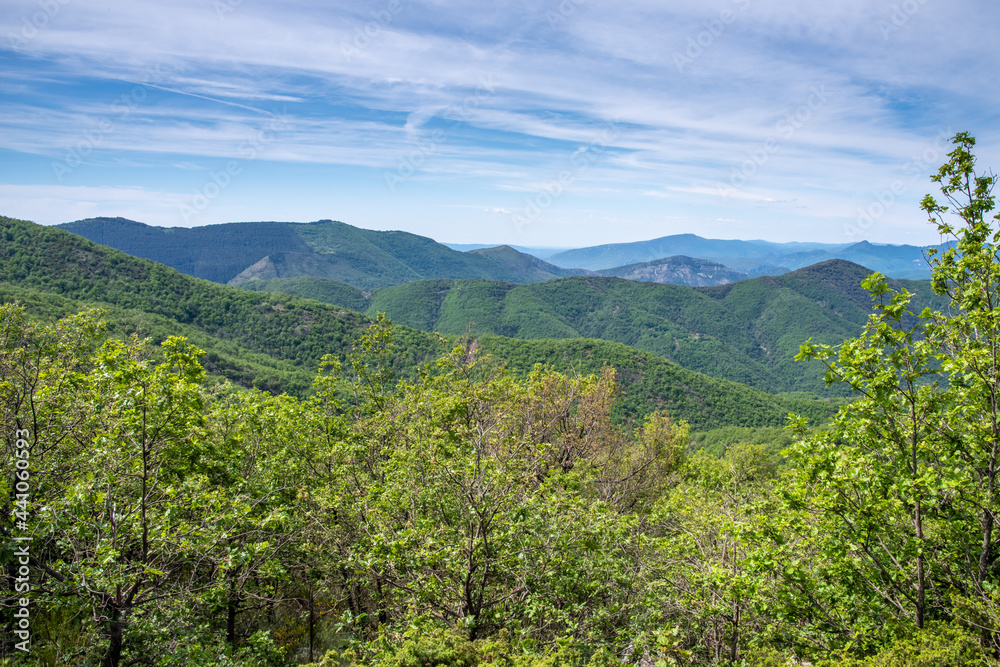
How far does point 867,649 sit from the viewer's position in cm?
796

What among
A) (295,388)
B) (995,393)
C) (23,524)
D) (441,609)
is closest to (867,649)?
(995,393)

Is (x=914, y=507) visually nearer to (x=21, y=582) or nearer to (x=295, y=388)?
(x=21, y=582)

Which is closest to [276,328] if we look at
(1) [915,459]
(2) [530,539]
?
(2) [530,539]

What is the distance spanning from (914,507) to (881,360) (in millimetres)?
2563

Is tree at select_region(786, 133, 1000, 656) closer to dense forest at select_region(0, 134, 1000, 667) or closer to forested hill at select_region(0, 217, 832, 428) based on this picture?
dense forest at select_region(0, 134, 1000, 667)

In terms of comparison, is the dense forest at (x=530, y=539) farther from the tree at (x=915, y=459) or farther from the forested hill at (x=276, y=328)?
the forested hill at (x=276, y=328)

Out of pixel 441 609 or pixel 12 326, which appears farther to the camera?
pixel 12 326

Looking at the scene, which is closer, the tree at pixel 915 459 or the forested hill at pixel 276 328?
the tree at pixel 915 459

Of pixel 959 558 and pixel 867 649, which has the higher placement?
pixel 959 558

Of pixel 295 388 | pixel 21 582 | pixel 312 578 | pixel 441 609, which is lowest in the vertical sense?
pixel 295 388

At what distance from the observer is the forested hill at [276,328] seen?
120 meters

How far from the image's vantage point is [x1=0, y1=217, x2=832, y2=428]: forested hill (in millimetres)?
120062

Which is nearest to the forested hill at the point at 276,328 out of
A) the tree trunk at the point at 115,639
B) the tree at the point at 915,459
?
the tree trunk at the point at 115,639

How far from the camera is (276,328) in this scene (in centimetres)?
14175
